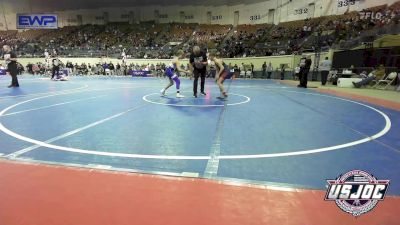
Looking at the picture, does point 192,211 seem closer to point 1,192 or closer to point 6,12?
point 1,192

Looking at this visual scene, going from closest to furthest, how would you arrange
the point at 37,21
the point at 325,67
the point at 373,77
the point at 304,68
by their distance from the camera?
the point at 304,68 → the point at 373,77 → the point at 325,67 → the point at 37,21

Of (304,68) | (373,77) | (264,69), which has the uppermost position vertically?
(264,69)

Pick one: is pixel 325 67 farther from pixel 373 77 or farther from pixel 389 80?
pixel 389 80

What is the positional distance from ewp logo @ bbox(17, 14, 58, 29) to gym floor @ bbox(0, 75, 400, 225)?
29331 millimetres

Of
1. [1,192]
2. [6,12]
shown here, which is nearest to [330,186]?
[1,192]

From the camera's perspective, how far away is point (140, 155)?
3.84 m

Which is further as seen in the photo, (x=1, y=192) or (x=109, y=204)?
(x=1, y=192)

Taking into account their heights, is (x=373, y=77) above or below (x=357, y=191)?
above

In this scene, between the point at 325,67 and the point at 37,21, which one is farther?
the point at 37,21

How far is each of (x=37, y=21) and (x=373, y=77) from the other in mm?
34195

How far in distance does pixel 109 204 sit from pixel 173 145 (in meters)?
1.98

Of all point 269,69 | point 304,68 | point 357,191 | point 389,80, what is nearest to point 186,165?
point 357,191

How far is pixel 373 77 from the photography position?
15250 millimetres

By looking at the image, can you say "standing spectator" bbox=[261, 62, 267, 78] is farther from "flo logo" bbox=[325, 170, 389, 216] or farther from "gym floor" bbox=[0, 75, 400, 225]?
"flo logo" bbox=[325, 170, 389, 216]
